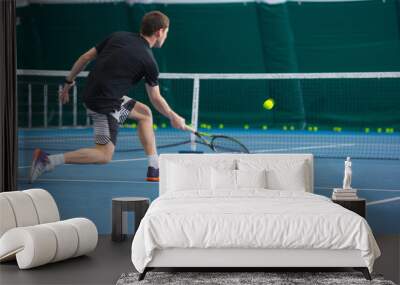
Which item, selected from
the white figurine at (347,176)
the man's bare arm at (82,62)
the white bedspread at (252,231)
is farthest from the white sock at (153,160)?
the white bedspread at (252,231)

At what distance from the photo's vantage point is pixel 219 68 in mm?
8195

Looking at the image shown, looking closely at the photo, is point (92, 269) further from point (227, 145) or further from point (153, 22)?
point (153, 22)

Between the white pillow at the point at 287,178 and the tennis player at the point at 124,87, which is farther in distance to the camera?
the tennis player at the point at 124,87

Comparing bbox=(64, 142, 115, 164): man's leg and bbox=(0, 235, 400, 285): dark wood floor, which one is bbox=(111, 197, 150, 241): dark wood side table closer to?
bbox=(0, 235, 400, 285): dark wood floor

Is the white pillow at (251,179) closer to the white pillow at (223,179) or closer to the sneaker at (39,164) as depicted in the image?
the white pillow at (223,179)

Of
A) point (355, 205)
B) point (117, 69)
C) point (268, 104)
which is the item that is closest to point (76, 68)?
point (117, 69)

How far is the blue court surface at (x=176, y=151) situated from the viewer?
7.97 metres

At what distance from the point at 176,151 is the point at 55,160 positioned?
139 cm

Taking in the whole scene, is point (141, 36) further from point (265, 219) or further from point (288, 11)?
point (265, 219)

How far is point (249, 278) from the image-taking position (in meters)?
5.60

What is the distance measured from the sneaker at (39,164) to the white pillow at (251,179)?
2.40 m

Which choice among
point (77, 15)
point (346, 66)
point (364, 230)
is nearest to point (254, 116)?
point (346, 66)

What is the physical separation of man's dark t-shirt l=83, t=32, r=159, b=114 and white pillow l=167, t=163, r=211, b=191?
1195 millimetres

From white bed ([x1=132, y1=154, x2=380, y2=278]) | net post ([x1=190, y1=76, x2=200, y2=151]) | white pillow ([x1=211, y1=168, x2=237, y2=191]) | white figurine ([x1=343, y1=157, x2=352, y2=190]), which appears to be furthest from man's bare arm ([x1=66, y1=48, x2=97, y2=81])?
white figurine ([x1=343, y1=157, x2=352, y2=190])
